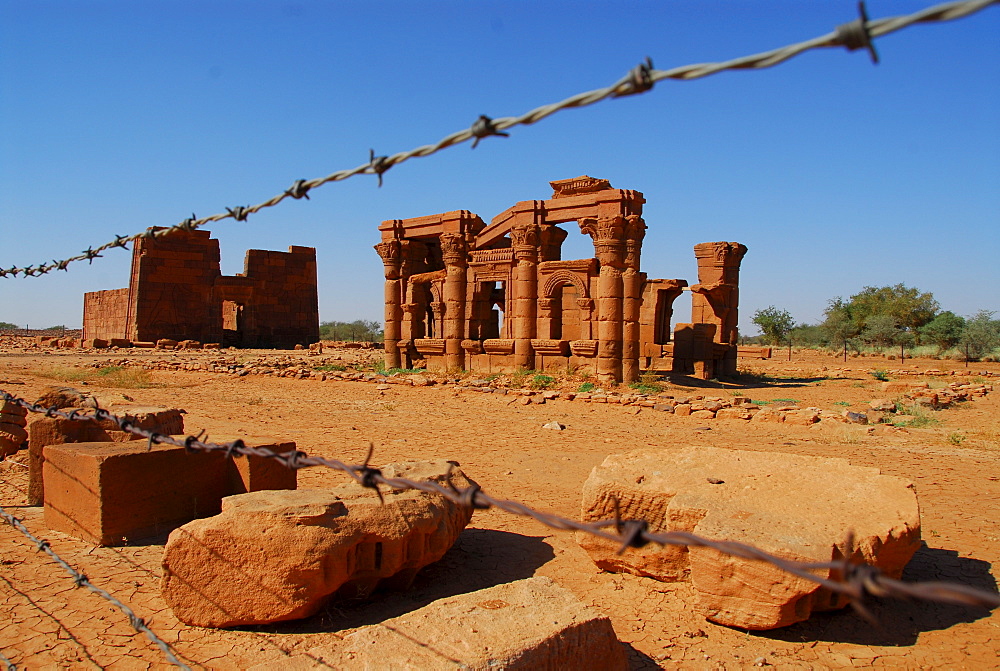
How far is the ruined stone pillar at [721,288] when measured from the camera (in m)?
25.6

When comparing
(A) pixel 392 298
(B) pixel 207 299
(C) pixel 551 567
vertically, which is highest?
(B) pixel 207 299

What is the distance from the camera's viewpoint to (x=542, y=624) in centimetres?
364

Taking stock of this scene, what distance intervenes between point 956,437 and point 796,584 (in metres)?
8.59

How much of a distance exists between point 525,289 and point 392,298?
5753 mm

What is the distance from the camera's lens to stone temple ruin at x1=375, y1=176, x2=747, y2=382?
18469 millimetres

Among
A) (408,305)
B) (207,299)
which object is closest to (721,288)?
(408,305)

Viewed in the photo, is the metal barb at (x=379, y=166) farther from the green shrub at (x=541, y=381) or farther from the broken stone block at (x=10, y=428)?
the green shrub at (x=541, y=381)

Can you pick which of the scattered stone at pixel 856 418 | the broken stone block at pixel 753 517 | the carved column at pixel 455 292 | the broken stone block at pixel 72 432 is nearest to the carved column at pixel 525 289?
the carved column at pixel 455 292

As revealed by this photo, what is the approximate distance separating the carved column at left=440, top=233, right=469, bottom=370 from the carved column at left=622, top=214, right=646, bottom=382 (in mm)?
5329

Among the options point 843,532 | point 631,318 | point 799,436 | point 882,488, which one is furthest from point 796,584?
point 631,318

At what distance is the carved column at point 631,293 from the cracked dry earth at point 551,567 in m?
5.49

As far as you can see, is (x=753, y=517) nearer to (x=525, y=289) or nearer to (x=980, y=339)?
(x=525, y=289)

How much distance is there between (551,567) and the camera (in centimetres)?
582

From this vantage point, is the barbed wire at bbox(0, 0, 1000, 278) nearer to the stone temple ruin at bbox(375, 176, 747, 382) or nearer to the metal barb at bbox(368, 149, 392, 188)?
the metal barb at bbox(368, 149, 392, 188)
